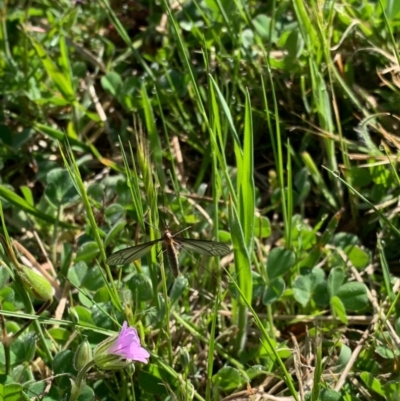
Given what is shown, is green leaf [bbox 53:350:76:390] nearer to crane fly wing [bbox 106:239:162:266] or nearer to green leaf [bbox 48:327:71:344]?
green leaf [bbox 48:327:71:344]

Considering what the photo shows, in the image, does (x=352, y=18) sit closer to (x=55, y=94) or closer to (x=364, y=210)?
(x=364, y=210)

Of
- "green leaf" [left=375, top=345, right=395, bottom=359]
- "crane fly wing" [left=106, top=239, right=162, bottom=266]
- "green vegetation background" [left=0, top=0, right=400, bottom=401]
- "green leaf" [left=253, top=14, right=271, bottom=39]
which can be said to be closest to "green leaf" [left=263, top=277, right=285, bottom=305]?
"green vegetation background" [left=0, top=0, right=400, bottom=401]

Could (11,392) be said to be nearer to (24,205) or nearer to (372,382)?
(24,205)

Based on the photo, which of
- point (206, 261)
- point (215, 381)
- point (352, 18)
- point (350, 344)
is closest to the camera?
point (215, 381)

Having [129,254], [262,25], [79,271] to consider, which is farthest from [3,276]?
[262,25]

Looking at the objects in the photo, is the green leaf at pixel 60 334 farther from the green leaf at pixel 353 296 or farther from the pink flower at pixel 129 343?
the green leaf at pixel 353 296

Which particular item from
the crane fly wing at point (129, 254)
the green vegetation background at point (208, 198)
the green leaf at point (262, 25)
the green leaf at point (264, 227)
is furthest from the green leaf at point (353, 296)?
the green leaf at point (262, 25)

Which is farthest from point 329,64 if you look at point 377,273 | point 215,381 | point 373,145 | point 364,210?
point 215,381
